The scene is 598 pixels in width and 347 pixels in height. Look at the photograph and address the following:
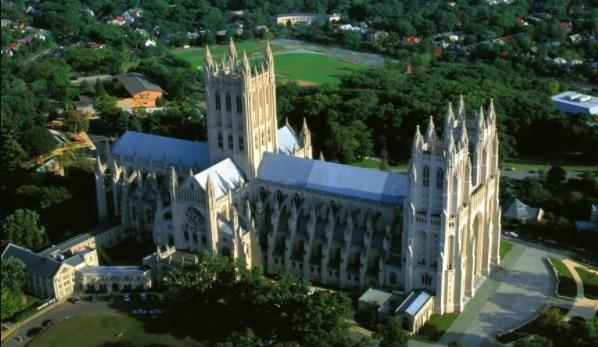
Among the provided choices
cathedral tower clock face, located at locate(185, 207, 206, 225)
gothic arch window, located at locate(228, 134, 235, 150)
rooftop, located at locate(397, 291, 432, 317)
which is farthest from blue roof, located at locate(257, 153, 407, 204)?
rooftop, located at locate(397, 291, 432, 317)

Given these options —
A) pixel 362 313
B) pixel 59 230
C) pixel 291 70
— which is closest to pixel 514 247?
pixel 362 313

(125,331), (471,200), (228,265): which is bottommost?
(125,331)

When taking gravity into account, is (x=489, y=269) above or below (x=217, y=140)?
below

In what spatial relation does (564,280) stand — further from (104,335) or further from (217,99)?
(104,335)

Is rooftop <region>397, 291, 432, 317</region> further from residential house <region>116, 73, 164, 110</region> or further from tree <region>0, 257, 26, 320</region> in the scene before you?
residential house <region>116, 73, 164, 110</region>

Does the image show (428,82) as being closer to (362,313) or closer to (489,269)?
(489,269)

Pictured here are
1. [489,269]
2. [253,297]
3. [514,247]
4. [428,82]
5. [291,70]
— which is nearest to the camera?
[253,297]

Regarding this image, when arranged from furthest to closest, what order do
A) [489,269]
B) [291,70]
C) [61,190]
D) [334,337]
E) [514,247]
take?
[291,70], [61,190], [514,247], [489,269], [334,337]
